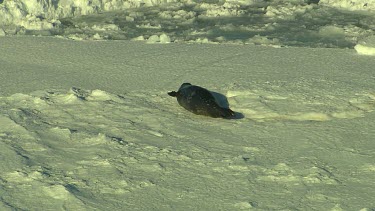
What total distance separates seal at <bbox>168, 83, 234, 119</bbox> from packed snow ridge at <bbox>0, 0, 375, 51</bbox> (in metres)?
2.54

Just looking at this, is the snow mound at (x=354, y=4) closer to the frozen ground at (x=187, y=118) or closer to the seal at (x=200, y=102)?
the frozen ground at (x=187, y=118)

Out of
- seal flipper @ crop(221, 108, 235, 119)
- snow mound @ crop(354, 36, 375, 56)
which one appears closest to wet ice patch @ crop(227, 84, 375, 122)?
seal flipper @ crop(221, 108, 235, 119)

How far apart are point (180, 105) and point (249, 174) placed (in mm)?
1589

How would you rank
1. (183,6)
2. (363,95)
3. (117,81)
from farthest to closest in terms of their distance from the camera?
(183,6), (117,81), (363,95)

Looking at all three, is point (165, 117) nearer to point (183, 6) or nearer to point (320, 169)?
point (320, 169)

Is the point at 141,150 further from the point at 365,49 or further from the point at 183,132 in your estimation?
the point at 365,49

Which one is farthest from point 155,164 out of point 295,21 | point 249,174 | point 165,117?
point 295,21

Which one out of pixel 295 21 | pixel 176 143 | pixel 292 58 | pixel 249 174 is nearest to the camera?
pixel 249 174

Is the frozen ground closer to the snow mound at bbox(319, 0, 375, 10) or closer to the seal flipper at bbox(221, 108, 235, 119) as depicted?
the seal flipper at bbox(221, 108, 235, 119)

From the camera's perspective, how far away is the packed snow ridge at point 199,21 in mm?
8906

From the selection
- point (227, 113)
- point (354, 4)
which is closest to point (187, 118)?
point (227, 113)

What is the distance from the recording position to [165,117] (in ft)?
18.4

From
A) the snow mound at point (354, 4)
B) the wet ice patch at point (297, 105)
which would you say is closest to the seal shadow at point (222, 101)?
the wet ice patch at point (297, 105)

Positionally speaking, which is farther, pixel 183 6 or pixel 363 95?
pixel 183 6
